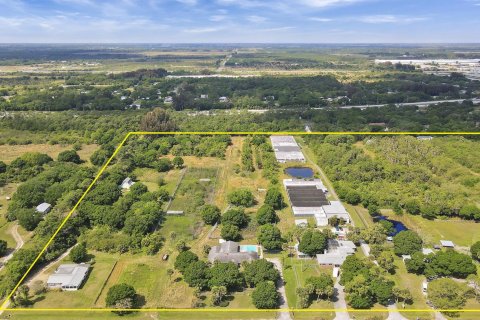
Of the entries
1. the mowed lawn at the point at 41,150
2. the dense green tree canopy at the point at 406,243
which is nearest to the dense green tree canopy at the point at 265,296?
the dense green tree canopy at the point at 406,243

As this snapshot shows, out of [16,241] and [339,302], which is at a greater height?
[16,241]

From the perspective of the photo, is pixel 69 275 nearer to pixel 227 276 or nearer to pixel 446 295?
pixel 227 276

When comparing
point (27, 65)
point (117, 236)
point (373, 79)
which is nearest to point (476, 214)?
point (117, 236)

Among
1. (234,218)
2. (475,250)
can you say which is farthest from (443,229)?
(234,218)

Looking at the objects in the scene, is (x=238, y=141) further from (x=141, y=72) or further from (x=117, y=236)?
(x=141, y=72)

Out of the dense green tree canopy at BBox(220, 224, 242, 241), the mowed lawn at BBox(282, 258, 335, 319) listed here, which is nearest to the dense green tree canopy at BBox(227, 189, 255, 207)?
the dense green tree canopy at BBox(220, 224, 242, 241)

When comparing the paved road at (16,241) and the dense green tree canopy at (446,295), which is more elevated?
the dense green tree canopy at (446,295)

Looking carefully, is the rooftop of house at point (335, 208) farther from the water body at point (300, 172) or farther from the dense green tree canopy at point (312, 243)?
the water body at point (300, 172)
